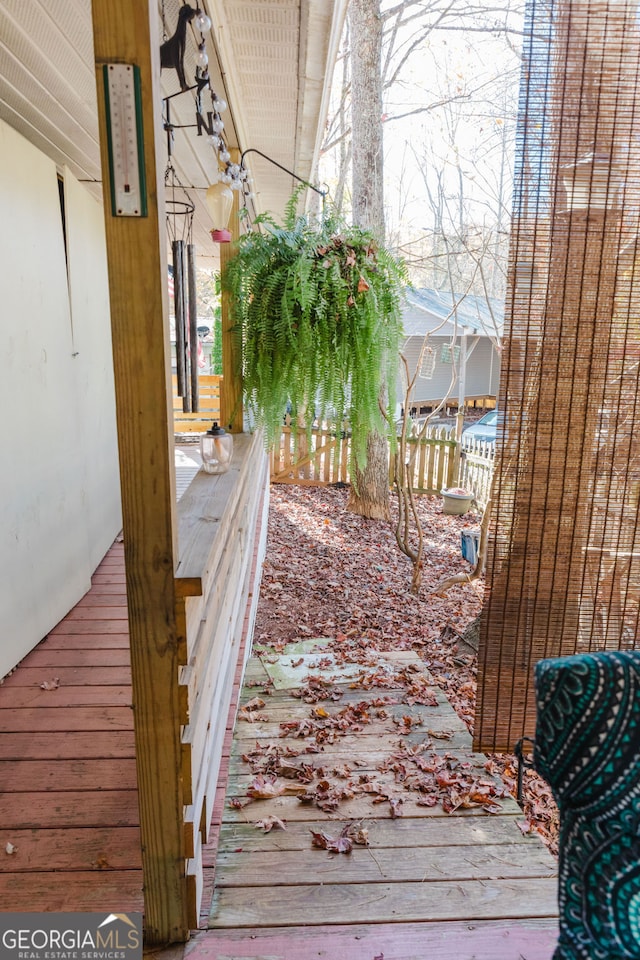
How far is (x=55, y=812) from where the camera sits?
1.78 meters

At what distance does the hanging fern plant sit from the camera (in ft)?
7.04

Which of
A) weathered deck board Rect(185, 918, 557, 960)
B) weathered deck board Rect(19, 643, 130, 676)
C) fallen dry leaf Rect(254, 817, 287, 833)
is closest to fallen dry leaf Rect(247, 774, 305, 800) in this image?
fallen dry leaf Rect(254, 817, 287, 833)

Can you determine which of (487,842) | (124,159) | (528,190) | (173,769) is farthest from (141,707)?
(528,190)

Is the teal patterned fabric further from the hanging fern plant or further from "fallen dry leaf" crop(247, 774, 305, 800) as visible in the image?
the hanging fern plant

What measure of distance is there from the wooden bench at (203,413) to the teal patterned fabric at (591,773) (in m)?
5.73

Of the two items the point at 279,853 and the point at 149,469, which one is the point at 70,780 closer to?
the point at 279,853

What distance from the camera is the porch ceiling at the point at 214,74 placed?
195cm

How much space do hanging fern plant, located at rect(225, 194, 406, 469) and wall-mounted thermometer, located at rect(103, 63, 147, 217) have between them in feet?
3.13

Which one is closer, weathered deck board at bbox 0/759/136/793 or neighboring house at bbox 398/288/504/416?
weathered deck board at bbox 0/759/136/793

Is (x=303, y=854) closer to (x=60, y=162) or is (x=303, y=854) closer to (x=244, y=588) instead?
(x=244, y=588)

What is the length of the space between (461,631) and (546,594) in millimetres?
2394

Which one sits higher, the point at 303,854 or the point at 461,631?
the point at 303,854

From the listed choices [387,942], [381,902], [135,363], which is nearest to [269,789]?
[381,902]

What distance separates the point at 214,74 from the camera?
7.51ft
